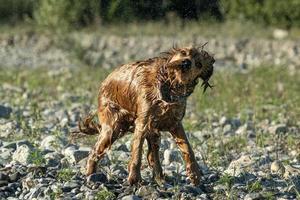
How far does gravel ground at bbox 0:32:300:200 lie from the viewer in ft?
21.5

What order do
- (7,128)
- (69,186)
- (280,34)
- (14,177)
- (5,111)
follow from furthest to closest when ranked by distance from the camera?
1. (280,34)
2. (5,111)
3. (7,128)
4. (14,177)
5. (69,186)

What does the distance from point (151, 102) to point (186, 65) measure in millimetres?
412

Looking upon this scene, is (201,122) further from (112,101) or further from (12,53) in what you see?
(12,53)

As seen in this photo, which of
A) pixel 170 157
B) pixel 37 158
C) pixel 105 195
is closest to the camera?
pixel 105 195

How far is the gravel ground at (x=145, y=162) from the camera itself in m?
6.55

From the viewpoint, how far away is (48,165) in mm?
7375

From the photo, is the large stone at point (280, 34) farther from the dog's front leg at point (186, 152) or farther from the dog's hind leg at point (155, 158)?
the dog's front leg at point (186, 152)

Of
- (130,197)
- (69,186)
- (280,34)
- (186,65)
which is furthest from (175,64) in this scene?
(280,34)

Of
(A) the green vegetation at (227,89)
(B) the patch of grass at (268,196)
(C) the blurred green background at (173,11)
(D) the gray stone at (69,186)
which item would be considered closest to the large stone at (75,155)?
(D) the gray stone at (69,186)

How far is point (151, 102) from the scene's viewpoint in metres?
6.42

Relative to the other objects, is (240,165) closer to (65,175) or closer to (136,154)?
(136,154)

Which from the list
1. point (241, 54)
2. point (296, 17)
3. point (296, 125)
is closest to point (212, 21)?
point (296, 17)

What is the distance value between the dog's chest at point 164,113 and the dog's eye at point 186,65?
0.95 ft

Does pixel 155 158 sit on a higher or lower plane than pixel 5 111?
higher
